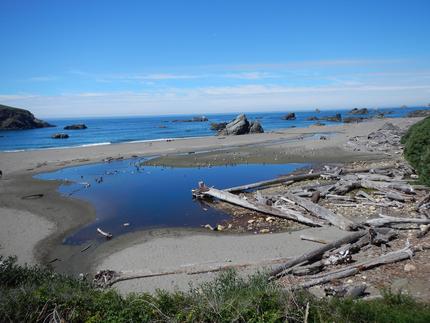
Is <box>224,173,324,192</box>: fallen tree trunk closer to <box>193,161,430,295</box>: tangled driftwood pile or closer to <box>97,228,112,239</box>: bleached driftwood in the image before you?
<box>193,161,430,295</box>: tangled driftwood pile

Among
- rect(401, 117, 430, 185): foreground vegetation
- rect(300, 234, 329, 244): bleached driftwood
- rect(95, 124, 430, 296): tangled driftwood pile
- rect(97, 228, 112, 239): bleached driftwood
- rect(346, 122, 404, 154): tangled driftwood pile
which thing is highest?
rect(401, 117, 430, 185): foreground vegetation

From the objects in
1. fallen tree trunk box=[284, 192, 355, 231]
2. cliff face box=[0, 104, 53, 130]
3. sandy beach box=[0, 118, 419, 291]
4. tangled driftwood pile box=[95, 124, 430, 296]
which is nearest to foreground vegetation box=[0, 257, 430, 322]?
tangled driftwood pile box=[95, 124, 430, 296]

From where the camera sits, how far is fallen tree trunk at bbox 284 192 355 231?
519 inches

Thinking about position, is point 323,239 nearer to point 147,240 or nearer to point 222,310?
point 147,240

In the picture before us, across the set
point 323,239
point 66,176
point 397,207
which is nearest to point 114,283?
point 323,239

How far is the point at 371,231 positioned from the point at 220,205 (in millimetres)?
8919

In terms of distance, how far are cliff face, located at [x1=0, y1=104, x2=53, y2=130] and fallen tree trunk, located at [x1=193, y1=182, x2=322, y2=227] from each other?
10557 centimetres

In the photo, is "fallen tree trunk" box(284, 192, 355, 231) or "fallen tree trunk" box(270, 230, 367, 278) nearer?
"fallen tree trunk" box(270, 230, 367, 278)

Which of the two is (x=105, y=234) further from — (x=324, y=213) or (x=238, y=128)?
(x=238, y=128)

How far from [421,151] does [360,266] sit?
29.2 feet

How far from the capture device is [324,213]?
1463 cm

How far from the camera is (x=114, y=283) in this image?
10227 millimetres

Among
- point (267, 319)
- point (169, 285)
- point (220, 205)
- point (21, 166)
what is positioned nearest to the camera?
point (267, 319)

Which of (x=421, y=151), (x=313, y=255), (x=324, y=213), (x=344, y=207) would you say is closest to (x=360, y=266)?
(x=313, y=255)
